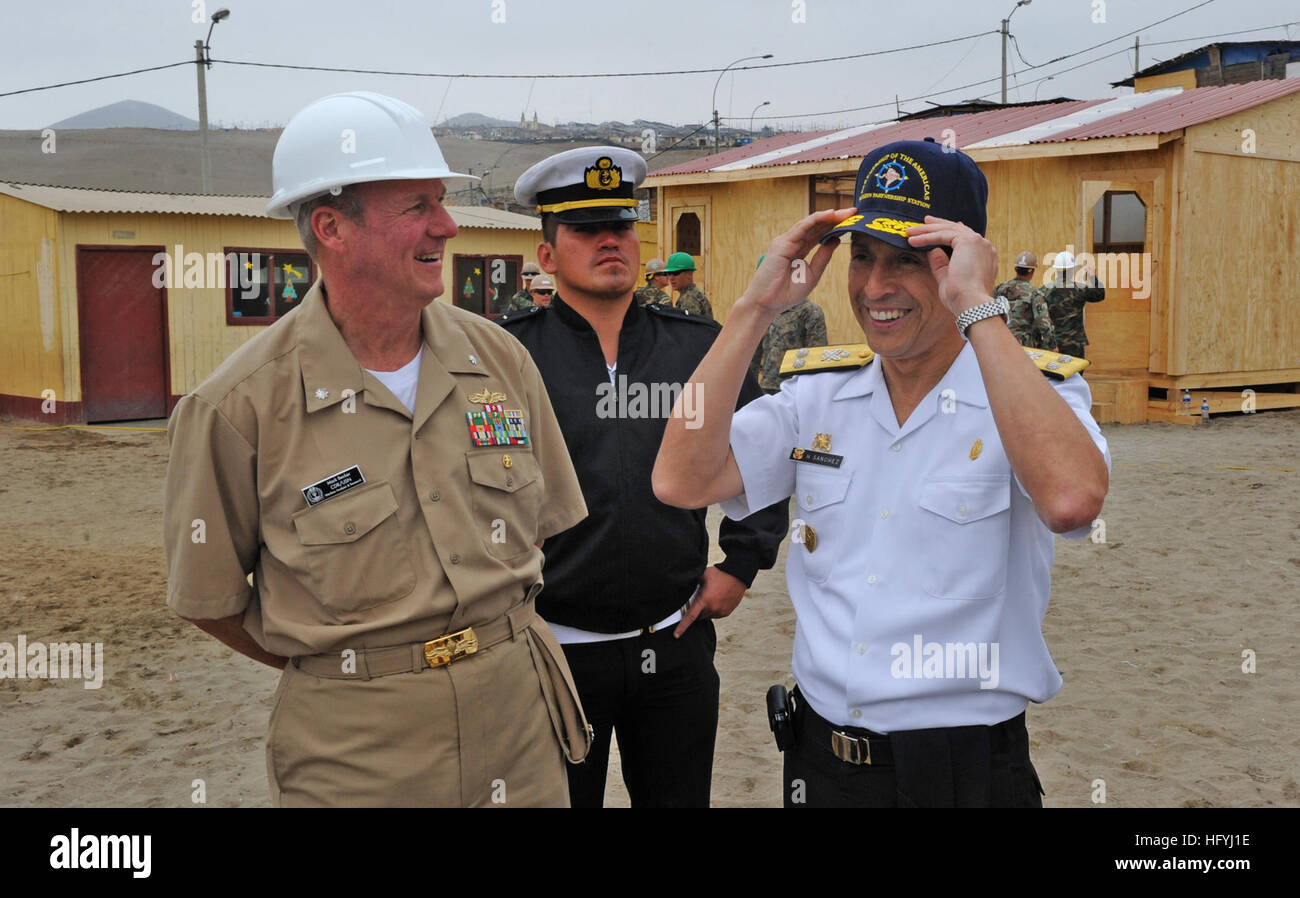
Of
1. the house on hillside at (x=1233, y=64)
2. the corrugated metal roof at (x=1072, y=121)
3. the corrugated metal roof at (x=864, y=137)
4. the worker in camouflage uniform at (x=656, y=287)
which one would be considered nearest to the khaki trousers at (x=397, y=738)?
the worker in camouflage uniform at (x=656, y=287)

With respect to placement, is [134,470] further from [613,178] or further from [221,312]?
[613,178]

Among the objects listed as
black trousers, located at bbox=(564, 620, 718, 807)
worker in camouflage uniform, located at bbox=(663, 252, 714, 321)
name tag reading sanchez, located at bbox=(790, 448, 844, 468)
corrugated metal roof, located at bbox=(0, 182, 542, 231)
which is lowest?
black trousers, located at bbox=(564, 620, 718, 807)

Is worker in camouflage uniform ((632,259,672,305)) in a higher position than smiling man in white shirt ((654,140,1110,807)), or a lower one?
higher

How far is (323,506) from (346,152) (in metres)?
0.70

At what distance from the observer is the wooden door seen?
53.0 feet

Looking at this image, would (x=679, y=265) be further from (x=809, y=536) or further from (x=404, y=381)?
(x=809, y=536)

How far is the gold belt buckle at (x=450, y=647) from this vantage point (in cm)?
214

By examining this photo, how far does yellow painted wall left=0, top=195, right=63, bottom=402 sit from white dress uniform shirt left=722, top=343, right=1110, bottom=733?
53.2 feet

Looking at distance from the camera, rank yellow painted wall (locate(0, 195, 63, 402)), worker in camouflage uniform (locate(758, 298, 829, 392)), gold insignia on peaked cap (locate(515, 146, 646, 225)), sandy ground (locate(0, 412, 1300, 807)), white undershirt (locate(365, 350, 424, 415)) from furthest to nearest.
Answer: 1. yellow painted wall (locate(0, 195, 63, 402))
2. worker in camouflage uniform (locate(758, 298, 829, 392))
3. sandy ground (locate(0, 412, 1300, 807))
4. gold insignia on peaked cap (locate(515, 146, 646, 225))
5. white undershirt (locate(365, 350, 424, 415))

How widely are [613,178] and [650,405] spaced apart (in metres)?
0.67

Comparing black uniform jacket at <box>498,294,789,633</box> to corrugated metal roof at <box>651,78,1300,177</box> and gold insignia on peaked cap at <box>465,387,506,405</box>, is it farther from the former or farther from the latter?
corrugated metal roof at <box>651,78,1300,177</box>

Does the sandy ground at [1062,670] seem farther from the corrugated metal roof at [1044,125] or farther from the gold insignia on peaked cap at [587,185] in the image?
the corrugated metal roof at [1044,125]

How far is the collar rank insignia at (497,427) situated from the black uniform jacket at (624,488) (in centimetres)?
50

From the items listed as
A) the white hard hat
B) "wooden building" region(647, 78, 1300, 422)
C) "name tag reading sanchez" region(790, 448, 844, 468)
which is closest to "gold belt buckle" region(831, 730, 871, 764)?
"name tag reading sanchez" region(790, 448, 844, 468)
